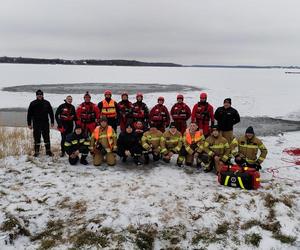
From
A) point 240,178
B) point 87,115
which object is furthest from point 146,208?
point 87,115

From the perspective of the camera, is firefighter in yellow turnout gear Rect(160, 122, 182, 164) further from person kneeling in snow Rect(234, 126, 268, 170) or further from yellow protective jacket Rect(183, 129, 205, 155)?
person kneeling in snow Rect(234, 126, 268, 170)

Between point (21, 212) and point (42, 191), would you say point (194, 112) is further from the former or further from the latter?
point (21, 212)

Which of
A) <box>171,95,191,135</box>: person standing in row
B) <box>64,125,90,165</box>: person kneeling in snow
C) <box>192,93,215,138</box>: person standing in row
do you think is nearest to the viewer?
<box>64,125,90,165</box>: person kneeling in snow

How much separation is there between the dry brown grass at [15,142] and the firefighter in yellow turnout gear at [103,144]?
1.80m

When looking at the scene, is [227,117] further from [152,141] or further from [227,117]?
[152,141]

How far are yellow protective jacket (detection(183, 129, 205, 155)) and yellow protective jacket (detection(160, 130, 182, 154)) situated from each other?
0.17 metres

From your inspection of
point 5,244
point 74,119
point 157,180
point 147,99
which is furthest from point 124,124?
point 147,99

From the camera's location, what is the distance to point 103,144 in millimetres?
7410

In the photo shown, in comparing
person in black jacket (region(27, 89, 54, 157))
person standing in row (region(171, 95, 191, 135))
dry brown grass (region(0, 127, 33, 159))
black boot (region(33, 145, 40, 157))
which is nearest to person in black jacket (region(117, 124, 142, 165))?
person standing in row (region(171, 95, 191, 135))

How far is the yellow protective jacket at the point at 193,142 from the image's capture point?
292 inches

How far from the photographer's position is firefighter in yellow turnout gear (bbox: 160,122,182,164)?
761 cm

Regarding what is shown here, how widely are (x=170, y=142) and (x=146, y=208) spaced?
2.47 m

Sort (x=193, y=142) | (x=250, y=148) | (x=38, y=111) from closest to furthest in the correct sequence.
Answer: (x=250, y=148) → (x=193, y=142) → (x=38, y=111)

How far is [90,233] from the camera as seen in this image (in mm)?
4797
